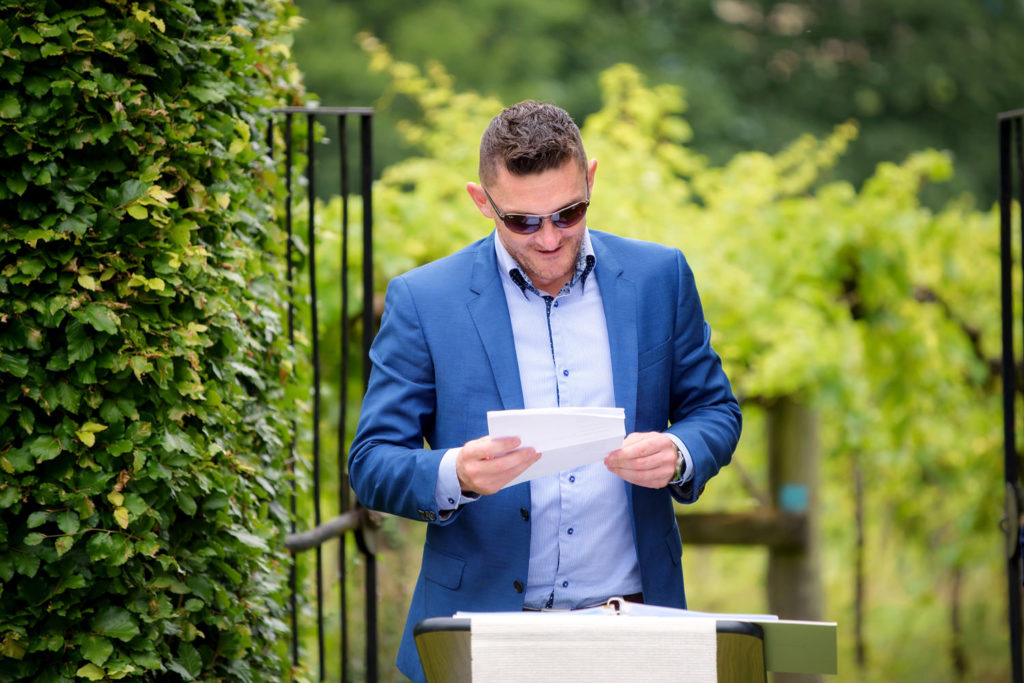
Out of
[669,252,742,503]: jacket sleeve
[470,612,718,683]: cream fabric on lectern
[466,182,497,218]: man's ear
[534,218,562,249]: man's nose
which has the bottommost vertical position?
[470,612,718,683]: cream fabric on lectern

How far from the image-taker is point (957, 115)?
14.8 m

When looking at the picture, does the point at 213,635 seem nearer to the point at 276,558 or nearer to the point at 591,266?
the point at 276,558

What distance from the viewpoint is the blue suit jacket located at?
6.95 feet

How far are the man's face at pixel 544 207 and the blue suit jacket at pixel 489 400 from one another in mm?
112

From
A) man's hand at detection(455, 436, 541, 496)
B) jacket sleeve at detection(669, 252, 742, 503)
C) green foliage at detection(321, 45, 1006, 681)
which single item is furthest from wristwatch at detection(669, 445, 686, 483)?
green foliage at detection(321, 45, 1006, 681)

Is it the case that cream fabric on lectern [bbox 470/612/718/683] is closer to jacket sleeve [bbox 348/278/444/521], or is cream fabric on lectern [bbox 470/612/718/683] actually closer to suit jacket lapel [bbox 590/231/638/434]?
jacket sleeve [bbox 348/278/444/521]

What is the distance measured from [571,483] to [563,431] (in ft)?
1.13

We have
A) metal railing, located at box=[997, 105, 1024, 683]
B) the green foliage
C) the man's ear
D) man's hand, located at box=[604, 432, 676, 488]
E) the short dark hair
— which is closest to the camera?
man's hand, located at box=[604, 432, 676, 488]

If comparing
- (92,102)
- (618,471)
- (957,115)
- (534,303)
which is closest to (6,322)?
(92,102)

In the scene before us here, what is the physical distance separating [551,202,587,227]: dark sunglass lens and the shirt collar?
4.0 inches

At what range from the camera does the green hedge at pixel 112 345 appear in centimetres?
213

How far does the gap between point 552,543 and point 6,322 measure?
1096 mm

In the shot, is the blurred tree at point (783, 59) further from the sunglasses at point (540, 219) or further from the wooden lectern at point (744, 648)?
the wooden lectern at point (744, 648)

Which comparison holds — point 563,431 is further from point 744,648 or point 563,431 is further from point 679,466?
point 744,648
